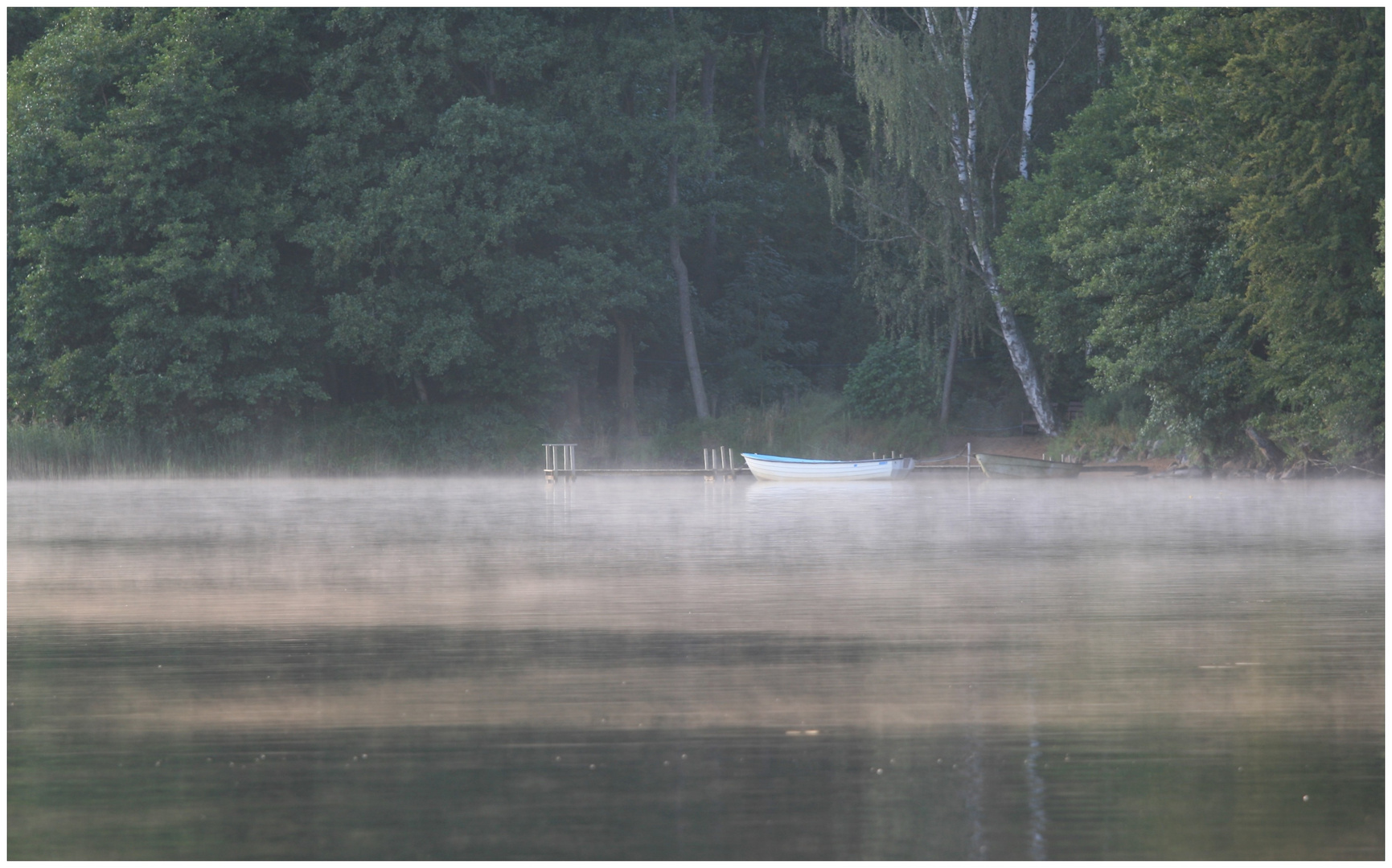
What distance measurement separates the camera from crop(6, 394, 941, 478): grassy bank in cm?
4688

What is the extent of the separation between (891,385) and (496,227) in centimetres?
1201

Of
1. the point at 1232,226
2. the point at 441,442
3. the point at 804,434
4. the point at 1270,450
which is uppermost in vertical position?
the point at 1232,226

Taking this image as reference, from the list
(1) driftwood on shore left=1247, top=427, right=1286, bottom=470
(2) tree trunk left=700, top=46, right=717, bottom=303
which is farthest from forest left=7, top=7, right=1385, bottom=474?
(1) driftwood on shore left=1247, top=427, right=1286, bottom=470

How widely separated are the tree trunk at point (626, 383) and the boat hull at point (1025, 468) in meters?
13.3

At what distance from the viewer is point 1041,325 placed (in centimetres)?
4400

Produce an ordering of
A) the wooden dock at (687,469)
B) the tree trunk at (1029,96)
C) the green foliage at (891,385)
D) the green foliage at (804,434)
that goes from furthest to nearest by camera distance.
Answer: the green foliage at (891,385) → the green foliage at (804,434) → the tree trunk at (1029,96) → the wooden dock at (687,469)

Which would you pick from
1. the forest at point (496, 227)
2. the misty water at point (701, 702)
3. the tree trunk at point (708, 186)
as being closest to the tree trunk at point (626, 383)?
the forest at point (496, 227)

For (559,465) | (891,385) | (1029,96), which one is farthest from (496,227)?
(1029,96)

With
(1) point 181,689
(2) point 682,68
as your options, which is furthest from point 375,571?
(2) point 682,68

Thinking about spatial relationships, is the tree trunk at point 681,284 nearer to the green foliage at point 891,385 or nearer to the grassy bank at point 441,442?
the grassy bank at point 441,442

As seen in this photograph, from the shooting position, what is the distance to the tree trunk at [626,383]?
5278 cm

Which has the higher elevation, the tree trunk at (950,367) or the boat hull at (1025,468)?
the tree trunk at (950,367)

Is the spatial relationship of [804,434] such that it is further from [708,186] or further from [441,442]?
[441,442]

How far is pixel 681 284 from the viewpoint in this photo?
5359cm
